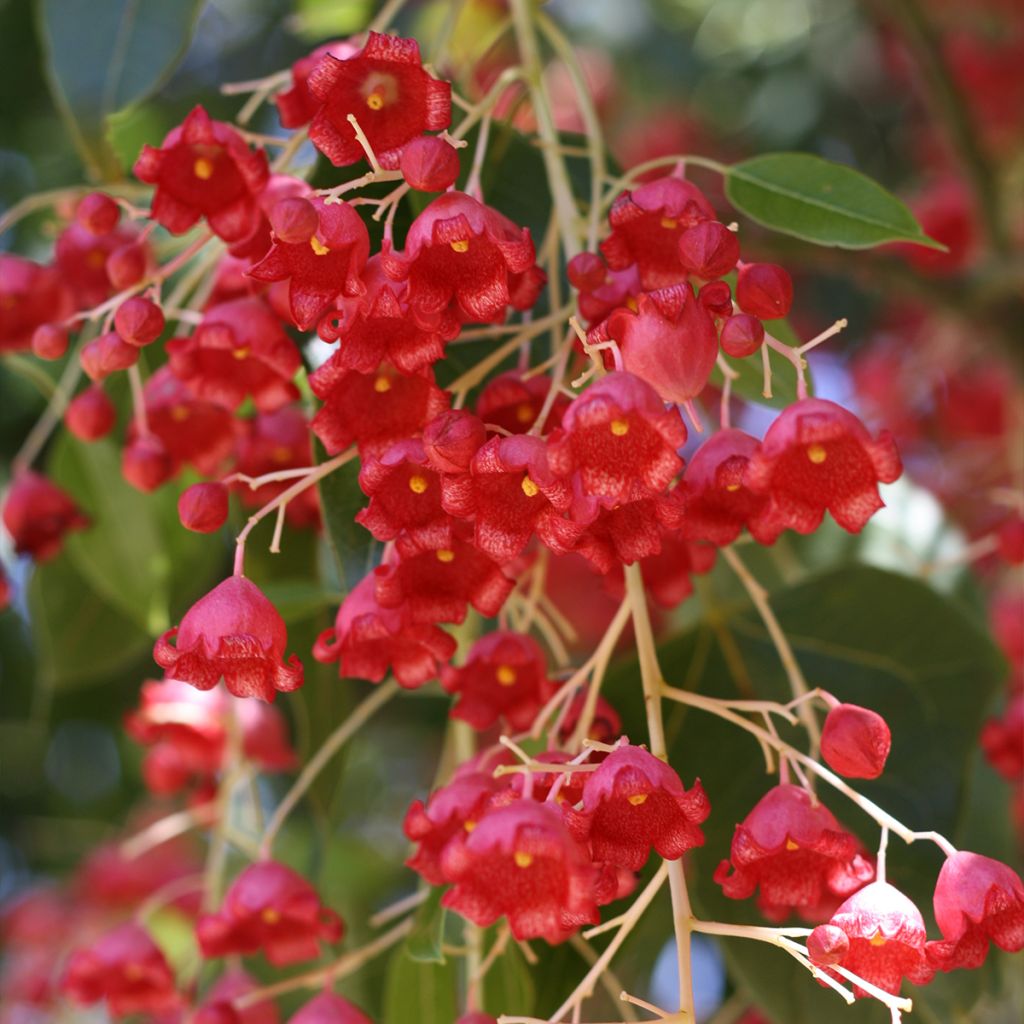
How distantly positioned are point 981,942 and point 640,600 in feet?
0.97

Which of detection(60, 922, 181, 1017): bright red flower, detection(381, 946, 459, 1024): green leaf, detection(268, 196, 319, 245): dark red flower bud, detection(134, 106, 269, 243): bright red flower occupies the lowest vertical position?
detection(60, 922, 181, 1017): bright red flower

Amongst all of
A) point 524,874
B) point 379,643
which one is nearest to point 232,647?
point 379,643

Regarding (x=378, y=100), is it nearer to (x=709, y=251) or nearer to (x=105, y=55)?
(x=709, y=251)

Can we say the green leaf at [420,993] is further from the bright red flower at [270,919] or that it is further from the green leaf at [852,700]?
the green leaf at [852,700]

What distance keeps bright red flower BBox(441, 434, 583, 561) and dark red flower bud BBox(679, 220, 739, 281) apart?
0.15m

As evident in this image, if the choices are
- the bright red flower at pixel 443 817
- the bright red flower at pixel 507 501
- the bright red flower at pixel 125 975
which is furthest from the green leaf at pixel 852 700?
the bright red flower at pixel 125 975

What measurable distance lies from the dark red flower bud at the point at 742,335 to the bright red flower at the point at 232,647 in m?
0.33

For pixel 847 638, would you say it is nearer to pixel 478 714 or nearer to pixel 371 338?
pixel 478 714

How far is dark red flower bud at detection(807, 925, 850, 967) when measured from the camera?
805mm

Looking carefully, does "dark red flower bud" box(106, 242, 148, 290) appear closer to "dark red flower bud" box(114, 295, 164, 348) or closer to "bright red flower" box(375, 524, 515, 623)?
"dark red flower bud" box(114, 295, 164, 348)

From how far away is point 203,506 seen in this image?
103 centimetres

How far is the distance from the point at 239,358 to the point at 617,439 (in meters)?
0.41

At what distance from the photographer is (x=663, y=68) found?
2920 millimetres

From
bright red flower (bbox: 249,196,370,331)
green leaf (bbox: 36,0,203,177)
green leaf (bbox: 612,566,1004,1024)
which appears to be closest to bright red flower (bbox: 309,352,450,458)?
bright red flower (bbox: 249,196,370,331)
